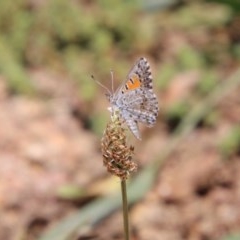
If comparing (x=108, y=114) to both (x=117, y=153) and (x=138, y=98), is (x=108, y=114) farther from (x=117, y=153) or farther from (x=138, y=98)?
(x=117, y=153)

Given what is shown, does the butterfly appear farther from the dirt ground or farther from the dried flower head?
the dirt ground

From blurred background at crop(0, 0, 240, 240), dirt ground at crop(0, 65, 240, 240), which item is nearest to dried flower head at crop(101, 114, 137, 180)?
blurred background at crop(0, 0, 240, 240)

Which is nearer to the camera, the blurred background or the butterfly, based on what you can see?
the butterfly

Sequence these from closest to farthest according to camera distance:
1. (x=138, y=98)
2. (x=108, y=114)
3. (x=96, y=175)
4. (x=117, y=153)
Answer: (x=117, y=153)
(x=138, y=98)
(x=96, y=175)
(x=108, y=114)

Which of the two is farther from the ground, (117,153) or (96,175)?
(96,175)

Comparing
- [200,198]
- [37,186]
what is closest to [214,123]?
[200,198]

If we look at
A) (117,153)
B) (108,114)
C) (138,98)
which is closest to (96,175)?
(108,114)
